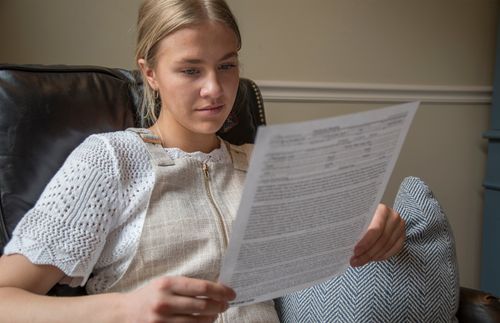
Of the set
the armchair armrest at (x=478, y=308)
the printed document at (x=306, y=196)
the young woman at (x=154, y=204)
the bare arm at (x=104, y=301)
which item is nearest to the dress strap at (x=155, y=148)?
the young woman at (x=154, y=204)

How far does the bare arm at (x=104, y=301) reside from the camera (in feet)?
1.80

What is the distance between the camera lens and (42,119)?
2.89 ft

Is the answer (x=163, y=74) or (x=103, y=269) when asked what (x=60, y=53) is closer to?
(x=163, y=74)

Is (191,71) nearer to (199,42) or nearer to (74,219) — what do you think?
(199,42)

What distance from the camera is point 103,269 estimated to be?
2.57 ft

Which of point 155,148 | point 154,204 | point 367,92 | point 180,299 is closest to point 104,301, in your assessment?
point 180,299

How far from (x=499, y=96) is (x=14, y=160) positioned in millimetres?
1674

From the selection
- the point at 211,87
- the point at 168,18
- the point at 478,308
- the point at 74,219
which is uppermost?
the point at 168,18

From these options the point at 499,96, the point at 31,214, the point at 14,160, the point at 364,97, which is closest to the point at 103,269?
the point at 31,214

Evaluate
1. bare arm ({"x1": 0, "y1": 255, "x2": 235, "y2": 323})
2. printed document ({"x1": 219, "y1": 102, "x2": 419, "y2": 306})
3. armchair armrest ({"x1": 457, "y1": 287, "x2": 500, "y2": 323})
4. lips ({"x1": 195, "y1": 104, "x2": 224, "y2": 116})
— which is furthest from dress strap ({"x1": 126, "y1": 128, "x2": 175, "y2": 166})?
armchair armrest ({"x1": 457, "y1": 287, "x2": 500, "y2": 323})

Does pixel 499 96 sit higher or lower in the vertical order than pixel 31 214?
lower

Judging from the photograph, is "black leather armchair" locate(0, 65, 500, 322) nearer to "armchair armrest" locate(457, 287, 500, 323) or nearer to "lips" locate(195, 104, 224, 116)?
"armchair armrest" locate(457, 287, 500, 323)

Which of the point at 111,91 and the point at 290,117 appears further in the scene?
the point at 290,117

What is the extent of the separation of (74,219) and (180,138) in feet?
0.92
